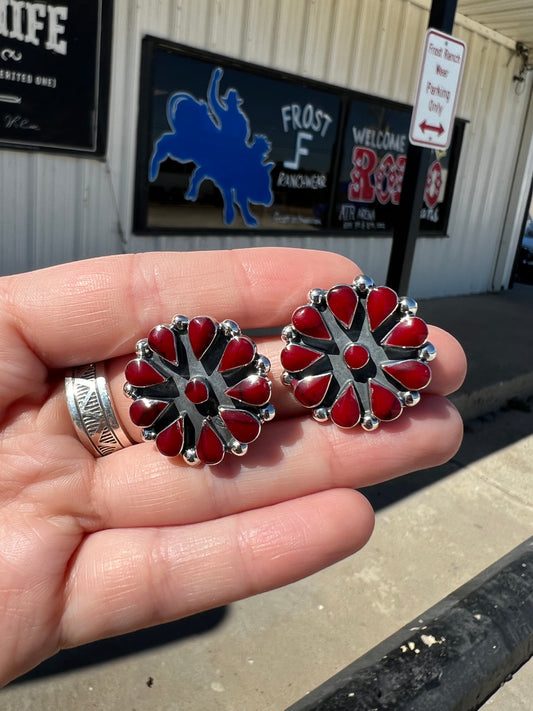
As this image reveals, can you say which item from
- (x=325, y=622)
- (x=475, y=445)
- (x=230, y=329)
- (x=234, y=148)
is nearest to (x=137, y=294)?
(x=230, y=329)

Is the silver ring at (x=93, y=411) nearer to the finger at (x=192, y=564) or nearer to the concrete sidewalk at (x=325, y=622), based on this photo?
the finger at (x=192, y=564)

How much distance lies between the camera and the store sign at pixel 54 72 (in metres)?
3.96

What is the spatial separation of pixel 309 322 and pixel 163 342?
366 millimetres

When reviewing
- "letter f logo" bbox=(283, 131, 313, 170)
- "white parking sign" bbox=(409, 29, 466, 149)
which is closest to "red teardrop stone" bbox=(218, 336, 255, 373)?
"white parking sign" bbox=(409, 29, 466, 149)

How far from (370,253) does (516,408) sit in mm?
2694

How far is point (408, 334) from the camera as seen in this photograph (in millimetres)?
1514

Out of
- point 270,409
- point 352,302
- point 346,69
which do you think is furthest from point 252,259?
point 346,69

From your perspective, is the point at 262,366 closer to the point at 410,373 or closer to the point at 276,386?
the point at 276,386

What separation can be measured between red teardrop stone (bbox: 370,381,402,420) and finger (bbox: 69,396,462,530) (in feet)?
0.27

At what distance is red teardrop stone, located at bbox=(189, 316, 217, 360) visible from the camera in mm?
1452

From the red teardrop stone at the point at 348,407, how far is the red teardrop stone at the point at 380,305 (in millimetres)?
176

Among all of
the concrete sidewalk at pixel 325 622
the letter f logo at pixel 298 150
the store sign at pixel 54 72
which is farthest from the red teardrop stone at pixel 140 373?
the letter f logo at pixel 298 150

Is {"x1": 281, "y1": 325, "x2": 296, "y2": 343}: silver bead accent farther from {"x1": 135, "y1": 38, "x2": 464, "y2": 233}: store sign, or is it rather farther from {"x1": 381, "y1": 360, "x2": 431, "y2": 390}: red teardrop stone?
{"x1": 135, "y1": 38, "x2": 464, "y2": 233}: store sign

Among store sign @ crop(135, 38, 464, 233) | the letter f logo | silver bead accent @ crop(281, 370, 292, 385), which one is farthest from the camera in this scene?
the letter f logo
